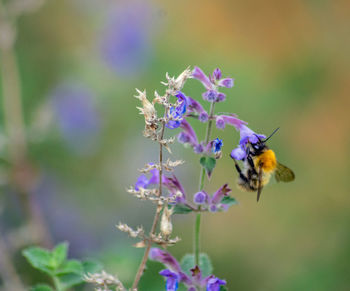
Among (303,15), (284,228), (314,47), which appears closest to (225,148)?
(284,228)

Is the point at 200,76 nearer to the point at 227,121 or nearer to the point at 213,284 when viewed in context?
the point at 227,121

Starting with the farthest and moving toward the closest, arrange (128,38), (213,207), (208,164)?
1. (128,38)
2. (213,207)
3. (208,164)

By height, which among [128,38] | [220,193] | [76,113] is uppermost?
[128,38]

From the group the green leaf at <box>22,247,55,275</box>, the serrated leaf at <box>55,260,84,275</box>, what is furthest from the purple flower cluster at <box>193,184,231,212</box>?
the green leaf at <box>22,247,55,275</box>

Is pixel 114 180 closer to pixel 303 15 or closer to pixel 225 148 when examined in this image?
pixel 225 148

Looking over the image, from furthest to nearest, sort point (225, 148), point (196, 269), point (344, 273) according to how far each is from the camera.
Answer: point (225, 148), point (344, 273), point (196, 269)

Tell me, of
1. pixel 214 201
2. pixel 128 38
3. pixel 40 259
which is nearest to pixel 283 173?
pixel 214 201

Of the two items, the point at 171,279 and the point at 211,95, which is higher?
the point at 211,95
